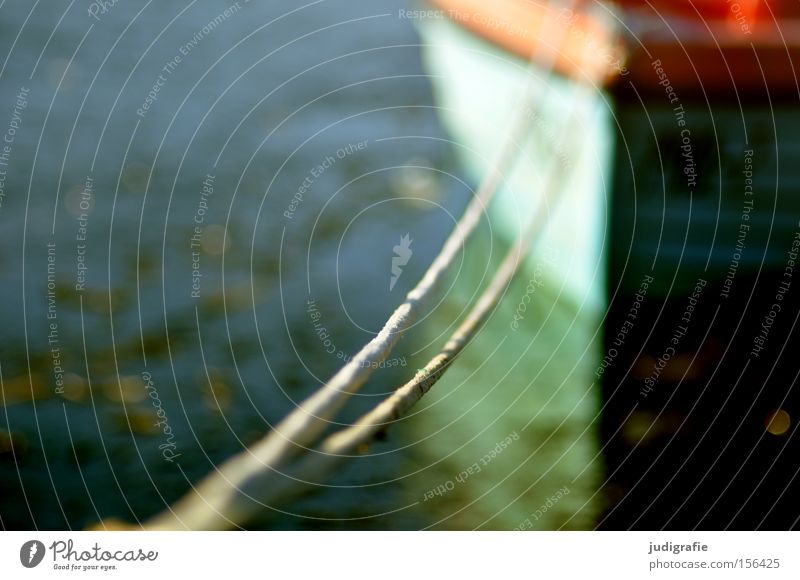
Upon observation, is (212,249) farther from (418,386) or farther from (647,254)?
(647,254)

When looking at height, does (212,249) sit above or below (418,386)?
above

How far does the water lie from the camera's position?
42.9 inches

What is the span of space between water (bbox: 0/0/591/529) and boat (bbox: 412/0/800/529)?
5 centimetres

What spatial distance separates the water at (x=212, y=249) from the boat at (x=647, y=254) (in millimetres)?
51

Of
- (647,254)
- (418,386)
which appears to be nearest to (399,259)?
(418,386)

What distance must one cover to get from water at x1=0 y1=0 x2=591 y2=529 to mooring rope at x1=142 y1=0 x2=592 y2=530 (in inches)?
0.8

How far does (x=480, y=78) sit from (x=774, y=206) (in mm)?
445

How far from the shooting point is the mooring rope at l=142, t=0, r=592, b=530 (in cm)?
105

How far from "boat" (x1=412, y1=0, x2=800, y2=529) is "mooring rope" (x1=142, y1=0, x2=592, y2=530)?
2cm

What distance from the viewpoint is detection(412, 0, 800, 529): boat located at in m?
1.11

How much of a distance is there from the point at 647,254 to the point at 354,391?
0.45 m

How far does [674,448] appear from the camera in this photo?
3.72ft

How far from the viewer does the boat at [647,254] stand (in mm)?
1111

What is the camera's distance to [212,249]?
1234 mm
